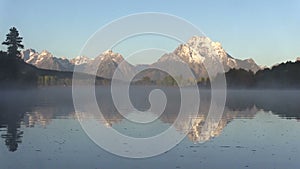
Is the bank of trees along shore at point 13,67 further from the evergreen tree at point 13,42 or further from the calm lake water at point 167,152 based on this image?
the calm lake water at point 167,152

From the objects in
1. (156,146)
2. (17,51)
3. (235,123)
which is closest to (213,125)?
(235,123)

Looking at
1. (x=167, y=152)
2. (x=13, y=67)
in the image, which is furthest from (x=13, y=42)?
(x=167, y=152)

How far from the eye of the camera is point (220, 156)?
22688mm

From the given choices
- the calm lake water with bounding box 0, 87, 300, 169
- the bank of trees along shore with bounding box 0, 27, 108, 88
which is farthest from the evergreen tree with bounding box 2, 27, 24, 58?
the calm lake water with bounding box 0, 87, 300, 169

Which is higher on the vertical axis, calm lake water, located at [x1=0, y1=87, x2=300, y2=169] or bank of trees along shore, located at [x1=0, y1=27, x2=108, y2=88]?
bank of trees along shore, located at [x1=0, y1=27, x2=108, y2=88]

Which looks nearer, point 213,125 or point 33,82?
point 213,125

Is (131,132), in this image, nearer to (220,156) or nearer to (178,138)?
(178,138)

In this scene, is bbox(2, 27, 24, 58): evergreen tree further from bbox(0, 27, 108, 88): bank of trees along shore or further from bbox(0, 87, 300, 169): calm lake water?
bbox(0, 87, 300, 169): calm lake water

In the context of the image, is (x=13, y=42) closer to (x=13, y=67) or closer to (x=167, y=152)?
(x=13, y=67)

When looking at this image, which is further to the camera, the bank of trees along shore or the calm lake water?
the bank of trees along shore

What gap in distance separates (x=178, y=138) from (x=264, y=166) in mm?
10313

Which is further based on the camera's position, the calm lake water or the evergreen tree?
the evergreen tree

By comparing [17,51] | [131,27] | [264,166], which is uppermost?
[17,51]

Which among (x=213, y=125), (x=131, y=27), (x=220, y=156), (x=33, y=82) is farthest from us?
(x=33, y=82)
